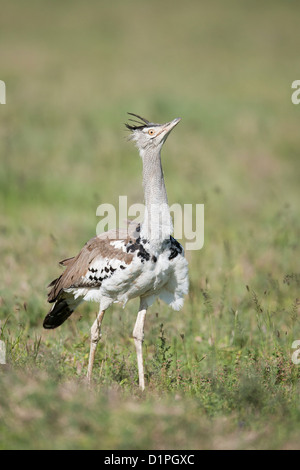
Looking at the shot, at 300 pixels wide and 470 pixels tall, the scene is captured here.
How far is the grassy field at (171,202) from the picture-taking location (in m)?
3.62

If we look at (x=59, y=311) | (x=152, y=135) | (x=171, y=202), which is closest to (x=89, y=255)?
(x=59, y=311)

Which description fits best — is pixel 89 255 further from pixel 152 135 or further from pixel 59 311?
pixel 152 135

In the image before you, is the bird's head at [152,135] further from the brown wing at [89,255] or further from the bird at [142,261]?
the brown wing at [89,255]

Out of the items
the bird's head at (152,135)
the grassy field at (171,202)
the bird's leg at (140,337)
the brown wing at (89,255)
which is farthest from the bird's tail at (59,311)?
the bird's head at (152,135)

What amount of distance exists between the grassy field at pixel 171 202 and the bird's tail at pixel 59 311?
0.20 m

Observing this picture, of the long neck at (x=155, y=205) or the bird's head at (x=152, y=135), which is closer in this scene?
the long neck at (x=155, y=205)

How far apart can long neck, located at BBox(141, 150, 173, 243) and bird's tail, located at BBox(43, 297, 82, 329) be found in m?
1.01

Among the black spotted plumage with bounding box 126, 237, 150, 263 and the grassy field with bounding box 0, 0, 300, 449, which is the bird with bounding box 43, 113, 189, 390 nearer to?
the black spotted plumage with bounding box 126, 237, 150, 263

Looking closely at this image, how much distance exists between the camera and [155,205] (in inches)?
183

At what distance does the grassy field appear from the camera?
362cm

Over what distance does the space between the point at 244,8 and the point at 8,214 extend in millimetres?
22863

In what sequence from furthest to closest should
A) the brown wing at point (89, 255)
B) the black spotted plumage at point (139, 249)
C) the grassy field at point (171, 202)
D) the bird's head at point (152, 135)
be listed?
1. the brown wing at point (89, 255)
2. the bird's head at point (152, 135)
3. the black spotted plumage at point (139, 249)
4. the grassy field at point (171, 202)

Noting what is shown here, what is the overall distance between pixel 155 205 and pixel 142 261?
1.40ft
